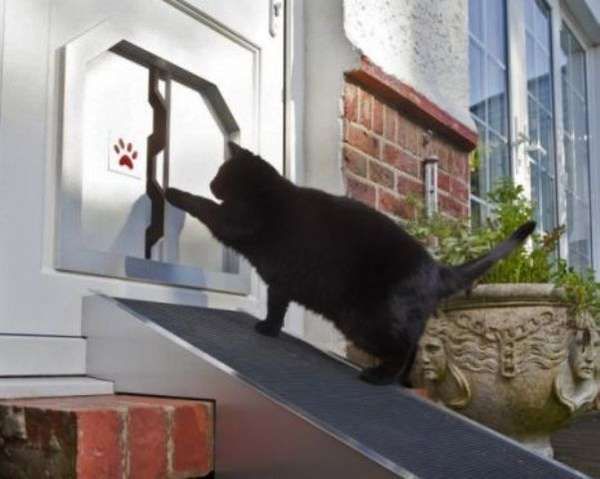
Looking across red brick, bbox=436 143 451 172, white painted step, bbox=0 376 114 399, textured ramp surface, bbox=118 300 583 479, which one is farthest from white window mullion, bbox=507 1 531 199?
white painted step, bbox=0 376 114 399

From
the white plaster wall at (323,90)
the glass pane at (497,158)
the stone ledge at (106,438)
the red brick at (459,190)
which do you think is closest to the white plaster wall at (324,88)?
the white plaster wall at (323,90)

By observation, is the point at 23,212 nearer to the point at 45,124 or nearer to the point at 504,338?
the point at 45,124

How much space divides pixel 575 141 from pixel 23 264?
465 cm

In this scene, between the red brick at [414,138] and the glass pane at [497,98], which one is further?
the glass pane at [497,98]

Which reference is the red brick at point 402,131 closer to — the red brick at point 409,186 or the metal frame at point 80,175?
the red brick at point 409,186

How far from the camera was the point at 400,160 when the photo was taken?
229 cm

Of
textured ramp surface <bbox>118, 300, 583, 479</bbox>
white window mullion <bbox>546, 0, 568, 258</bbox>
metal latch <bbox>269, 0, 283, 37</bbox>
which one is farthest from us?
white window mullion <bbox>546, 0, 568, 258</bbox>

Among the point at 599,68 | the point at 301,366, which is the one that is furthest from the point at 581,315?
the point at 599,68

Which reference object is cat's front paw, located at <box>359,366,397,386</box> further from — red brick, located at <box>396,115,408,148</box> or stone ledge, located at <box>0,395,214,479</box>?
red brick, located at <box>396,115,408,148</box>

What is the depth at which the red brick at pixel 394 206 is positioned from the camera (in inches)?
86.2

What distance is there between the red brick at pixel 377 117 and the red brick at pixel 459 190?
0.50m

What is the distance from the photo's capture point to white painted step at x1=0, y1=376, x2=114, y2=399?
116 cm

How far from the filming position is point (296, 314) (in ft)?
6.41

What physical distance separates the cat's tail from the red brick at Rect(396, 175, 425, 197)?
0.63m
